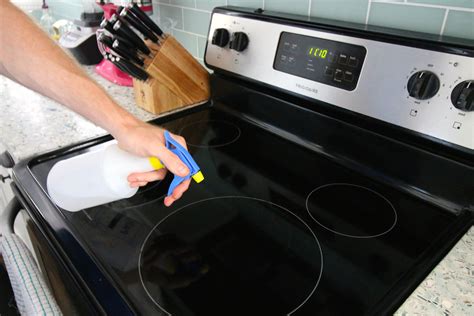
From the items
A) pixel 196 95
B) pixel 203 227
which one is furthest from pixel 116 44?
pixel 203 227

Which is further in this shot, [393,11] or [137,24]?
[137,24]

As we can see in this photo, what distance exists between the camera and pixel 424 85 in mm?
584

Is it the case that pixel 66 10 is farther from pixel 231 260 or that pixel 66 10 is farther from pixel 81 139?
pixel 231 260

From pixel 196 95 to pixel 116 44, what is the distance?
26cm

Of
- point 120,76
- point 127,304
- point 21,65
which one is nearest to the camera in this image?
point 127,304

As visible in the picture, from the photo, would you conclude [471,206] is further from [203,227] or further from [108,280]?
[108,280]

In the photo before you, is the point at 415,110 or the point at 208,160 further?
the point at 208,160

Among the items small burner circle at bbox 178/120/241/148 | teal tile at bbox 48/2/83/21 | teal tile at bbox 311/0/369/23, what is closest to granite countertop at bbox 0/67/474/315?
small burner circle at bbox 178/120/241/148

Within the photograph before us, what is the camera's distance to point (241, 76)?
2.99 feet

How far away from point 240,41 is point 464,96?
0.50 meters

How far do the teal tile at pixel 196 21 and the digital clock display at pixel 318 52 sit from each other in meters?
0.46

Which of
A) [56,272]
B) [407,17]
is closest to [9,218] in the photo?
[56,272]

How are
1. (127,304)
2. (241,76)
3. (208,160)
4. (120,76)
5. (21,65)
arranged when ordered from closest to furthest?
(127,304) → (21,65) → (208,160) → (241,76) → (120,76)

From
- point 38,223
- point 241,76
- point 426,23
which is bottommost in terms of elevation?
point 38,223
